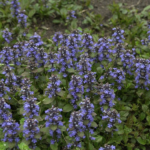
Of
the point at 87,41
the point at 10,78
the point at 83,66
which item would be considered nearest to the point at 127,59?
the point at 87,41

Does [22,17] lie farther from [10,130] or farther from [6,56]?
[10,130]

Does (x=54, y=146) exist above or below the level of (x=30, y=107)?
below

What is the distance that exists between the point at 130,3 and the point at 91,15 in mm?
1652

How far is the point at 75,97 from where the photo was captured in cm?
427

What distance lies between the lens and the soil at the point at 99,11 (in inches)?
297

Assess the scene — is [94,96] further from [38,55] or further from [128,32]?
[128,32]

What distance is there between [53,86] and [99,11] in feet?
15.5

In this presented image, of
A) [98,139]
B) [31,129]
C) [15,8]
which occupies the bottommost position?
[98,139]

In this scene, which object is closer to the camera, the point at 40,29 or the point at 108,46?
the point at 108,46

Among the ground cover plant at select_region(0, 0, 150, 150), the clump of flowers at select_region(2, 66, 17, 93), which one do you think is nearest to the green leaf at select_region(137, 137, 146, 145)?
the ground cover plant at select_region(0, 0, 150, 150)

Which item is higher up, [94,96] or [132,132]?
[94,96]

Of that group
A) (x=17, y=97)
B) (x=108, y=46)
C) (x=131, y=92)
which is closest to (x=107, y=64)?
(x=108, y=46)

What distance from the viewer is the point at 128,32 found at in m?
6.95

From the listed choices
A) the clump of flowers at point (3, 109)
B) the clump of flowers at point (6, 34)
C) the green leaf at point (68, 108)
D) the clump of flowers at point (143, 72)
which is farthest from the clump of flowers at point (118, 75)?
the clump of flowers at point (6, 34)
